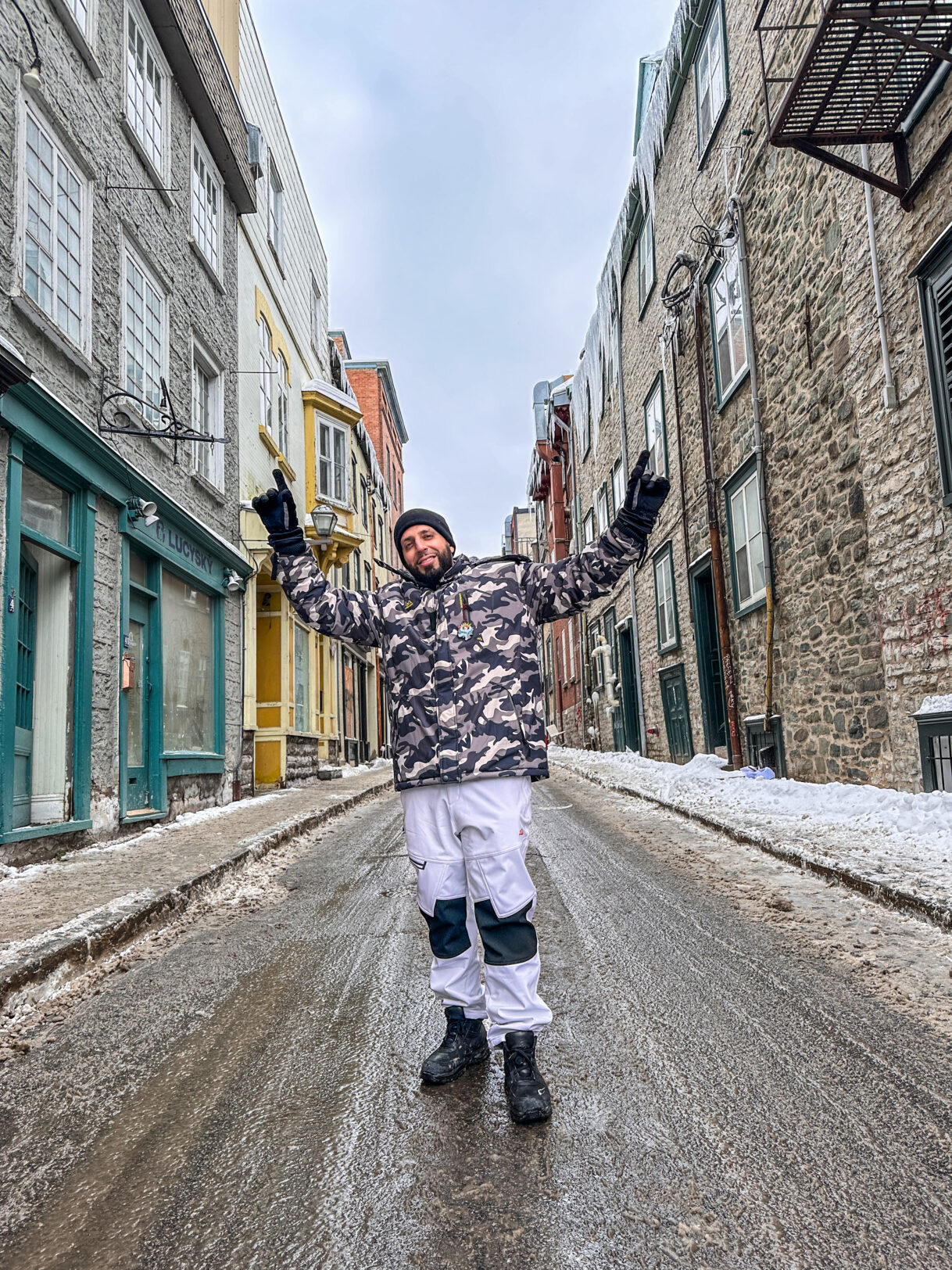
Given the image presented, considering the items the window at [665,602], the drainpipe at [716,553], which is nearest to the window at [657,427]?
the window at [665,602]

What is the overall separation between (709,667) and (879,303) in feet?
23.3

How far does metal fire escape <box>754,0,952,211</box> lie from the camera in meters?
5.79

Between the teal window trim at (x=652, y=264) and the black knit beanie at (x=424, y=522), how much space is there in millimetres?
13954

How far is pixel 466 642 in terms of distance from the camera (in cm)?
280

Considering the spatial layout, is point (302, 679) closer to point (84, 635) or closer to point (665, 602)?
point (665, 602)

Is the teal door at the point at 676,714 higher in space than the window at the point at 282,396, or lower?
lower

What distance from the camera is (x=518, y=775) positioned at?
273 cm

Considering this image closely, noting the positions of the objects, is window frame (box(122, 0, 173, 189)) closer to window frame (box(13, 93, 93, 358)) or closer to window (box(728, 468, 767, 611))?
window frame (box(13, 93, 93, 358))

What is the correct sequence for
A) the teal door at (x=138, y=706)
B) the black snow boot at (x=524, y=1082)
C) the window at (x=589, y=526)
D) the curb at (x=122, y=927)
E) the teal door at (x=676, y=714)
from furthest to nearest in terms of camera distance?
the window at (x=589, y=526) → the teal door at (x=676, y=714) → the teal door at (x=138, y=706) → the curb at (x=122, y=927) → the black snow boot at (x=524, y=1082)

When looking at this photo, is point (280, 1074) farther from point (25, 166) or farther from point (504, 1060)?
point (25, 166)

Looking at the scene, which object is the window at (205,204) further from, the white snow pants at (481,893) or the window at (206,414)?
the white snow pants at (481,893)

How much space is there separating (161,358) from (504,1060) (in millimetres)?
9623

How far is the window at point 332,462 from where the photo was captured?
1898cm

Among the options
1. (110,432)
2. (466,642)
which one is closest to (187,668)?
(110,432)
